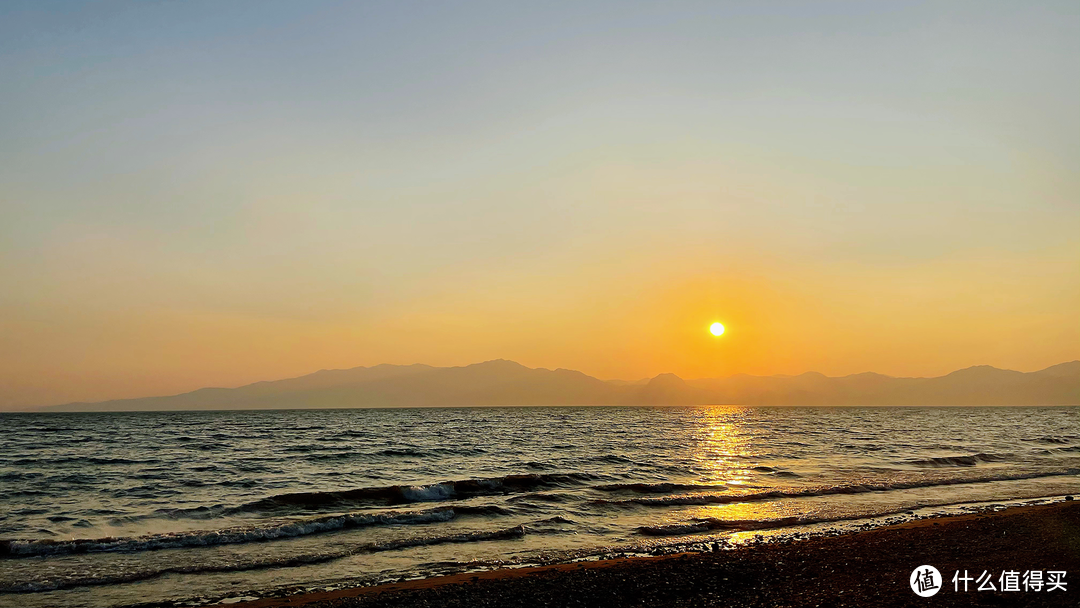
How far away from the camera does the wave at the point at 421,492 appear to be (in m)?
23.8

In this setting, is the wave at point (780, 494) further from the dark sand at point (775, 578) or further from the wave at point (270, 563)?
the dark sand at point (775, 578)

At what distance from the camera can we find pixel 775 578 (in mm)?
12242

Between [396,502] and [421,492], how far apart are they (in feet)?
5.99

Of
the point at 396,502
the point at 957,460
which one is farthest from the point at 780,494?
the point at 957,460

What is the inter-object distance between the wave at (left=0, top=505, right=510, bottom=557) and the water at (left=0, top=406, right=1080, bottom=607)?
→ 7 centimetres

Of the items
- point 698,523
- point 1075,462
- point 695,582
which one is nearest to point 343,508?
point 698,523

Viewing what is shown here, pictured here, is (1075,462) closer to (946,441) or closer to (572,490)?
(946,441)

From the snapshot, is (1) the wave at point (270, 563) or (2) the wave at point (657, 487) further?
(2) the wave at point (657, 487)

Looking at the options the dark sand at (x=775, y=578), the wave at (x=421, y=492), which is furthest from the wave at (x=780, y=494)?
the dark sand at (x=775, y=578)

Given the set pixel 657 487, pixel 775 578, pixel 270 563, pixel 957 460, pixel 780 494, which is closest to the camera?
pixel 775 578

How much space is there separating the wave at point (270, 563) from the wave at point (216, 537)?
8.83 ft

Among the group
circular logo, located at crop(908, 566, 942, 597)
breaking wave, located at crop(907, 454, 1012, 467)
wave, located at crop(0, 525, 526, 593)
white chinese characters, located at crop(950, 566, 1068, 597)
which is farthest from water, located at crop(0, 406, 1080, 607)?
white chinese characters, located at crop(950, 566, 1068, 597)

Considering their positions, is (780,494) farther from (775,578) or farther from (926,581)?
(775,578)

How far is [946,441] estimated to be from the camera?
51.7 m
